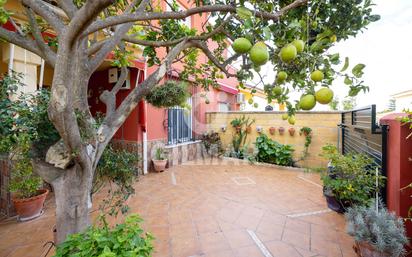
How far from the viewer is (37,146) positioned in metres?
1.78

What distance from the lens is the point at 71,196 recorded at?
172cm

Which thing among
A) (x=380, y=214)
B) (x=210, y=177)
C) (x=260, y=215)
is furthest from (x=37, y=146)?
(x=210, y=177)

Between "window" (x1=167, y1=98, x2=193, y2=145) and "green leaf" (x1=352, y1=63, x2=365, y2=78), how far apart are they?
232 inches

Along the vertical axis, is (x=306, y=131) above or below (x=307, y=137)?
above

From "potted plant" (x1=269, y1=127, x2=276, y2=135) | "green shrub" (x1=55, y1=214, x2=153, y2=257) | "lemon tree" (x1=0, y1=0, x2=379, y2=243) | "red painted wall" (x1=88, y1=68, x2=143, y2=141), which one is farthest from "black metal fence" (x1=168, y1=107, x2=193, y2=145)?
"green shrub" (x1=55, y1=214, x2=153, y2=257)

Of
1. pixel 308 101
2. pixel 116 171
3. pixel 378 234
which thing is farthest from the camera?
pixel 116 171

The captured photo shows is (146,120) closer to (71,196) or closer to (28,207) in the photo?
(28,207)

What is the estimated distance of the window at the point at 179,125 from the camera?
7121mm

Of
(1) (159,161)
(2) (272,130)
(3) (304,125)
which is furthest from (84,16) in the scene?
(2) (272,130)

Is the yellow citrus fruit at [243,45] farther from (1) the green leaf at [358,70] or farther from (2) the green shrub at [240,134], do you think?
(2) the green shrub at [240,134]

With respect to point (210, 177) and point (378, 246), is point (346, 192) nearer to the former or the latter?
point (378, 246)

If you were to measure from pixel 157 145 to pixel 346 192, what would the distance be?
510 centimetres

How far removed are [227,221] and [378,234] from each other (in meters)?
1.91

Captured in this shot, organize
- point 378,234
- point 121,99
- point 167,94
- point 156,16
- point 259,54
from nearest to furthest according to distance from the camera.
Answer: point 259,54
point 156,16
point 378,234
point 167,94
point 121,99
